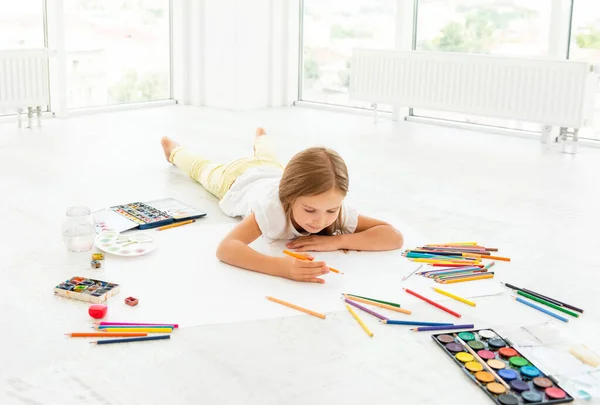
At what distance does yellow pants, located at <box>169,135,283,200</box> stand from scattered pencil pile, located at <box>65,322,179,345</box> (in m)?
1.27

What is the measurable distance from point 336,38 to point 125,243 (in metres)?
4.34

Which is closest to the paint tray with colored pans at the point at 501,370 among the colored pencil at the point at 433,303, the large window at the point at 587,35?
the colored pencil at the point at 433,303

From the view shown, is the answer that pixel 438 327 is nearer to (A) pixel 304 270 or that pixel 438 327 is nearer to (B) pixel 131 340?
(A) pixel 304 270

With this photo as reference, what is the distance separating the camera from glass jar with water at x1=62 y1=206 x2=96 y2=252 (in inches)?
96.9

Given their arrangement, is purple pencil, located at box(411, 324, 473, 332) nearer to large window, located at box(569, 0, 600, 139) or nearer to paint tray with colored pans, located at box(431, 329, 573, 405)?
paint tray with colored pans, located at box(431, 329, 573, 405)

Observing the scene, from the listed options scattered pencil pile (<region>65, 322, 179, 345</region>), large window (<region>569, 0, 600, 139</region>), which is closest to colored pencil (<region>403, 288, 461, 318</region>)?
scattered pencil pile (<region>65, 322, 179, 345</region>)

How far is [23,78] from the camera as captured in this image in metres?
5.10

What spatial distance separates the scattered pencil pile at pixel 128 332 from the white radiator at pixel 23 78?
12.0ft

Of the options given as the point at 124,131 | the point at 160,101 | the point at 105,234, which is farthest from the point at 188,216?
the point at 160,101

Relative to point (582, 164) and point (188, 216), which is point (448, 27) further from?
point (188, 216)

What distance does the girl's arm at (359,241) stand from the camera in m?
2.45

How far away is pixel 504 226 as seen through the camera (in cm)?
295

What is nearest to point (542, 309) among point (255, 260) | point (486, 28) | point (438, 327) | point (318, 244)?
point (438, 327)

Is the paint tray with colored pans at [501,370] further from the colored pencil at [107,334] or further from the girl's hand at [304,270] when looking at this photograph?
the colored pencil at [107,334]
